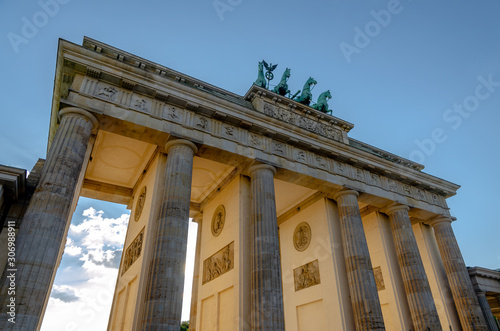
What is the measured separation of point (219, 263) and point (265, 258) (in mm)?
3337

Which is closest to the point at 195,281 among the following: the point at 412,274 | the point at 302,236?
the point at 302,236

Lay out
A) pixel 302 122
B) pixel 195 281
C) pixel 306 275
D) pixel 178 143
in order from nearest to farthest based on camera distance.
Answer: pixel 178 143 → pixel 195 281 → pixel 306 275 → pixel 302 122

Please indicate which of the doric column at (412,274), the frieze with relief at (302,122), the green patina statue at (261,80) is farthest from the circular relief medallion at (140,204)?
the doric column at (412,274)

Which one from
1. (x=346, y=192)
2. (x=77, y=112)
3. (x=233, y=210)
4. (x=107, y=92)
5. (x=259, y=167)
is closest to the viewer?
→ (x=77, y=112)

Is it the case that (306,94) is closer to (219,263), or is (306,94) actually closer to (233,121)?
(233,121)

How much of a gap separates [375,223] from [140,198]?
13758 mm

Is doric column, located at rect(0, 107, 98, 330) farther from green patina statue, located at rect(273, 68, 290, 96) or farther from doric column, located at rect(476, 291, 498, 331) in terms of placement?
doric column, located at rect(476, 291, 498, 331)

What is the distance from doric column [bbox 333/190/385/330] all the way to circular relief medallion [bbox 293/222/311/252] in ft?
8.36

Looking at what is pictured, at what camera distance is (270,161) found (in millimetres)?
15109

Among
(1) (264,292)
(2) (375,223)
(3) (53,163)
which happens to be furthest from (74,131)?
(2) (375,223)

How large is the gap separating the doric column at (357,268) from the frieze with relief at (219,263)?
5727 mm

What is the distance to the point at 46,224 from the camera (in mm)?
9375

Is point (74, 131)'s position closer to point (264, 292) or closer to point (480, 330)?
point (264, 292)

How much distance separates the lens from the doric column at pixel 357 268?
14.0m
